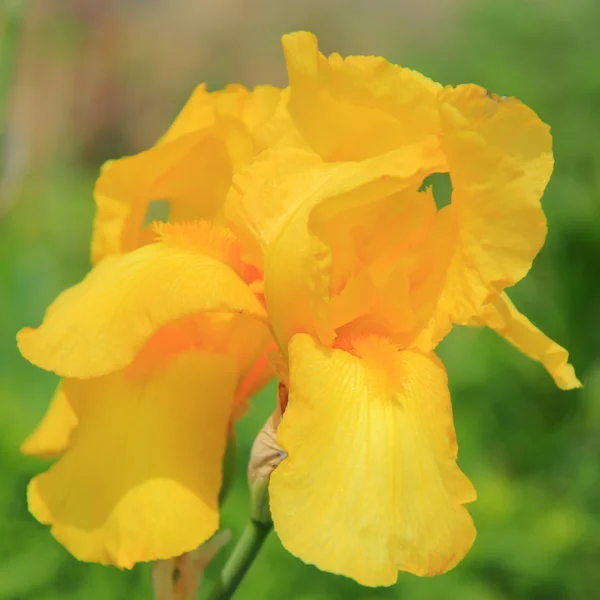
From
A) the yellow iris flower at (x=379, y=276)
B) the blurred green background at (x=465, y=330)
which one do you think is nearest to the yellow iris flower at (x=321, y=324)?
the yellow iris flower at (x=379, y=276)

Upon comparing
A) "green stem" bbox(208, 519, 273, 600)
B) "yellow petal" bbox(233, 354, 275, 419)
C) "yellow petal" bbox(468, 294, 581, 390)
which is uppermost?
"yellow petal" bbox(468, 294, 581, 390)

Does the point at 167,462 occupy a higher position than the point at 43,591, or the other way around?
the point at 167,462

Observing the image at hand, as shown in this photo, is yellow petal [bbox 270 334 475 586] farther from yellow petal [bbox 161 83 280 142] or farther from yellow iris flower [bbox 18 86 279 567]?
yellow petal [bbox 161 83 280 142]

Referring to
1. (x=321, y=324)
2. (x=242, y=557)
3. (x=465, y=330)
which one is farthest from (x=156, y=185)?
(x=465, y=330)

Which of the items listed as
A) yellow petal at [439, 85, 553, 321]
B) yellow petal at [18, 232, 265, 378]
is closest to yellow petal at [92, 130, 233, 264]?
yellow petal at [18, 232, 265, 378]

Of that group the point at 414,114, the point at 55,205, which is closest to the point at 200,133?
the point at 414,114

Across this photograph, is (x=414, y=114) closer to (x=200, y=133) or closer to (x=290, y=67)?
(x=290, y=67)

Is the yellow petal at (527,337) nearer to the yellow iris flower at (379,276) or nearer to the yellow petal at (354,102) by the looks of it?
the yellow iris flower at (379,276)
